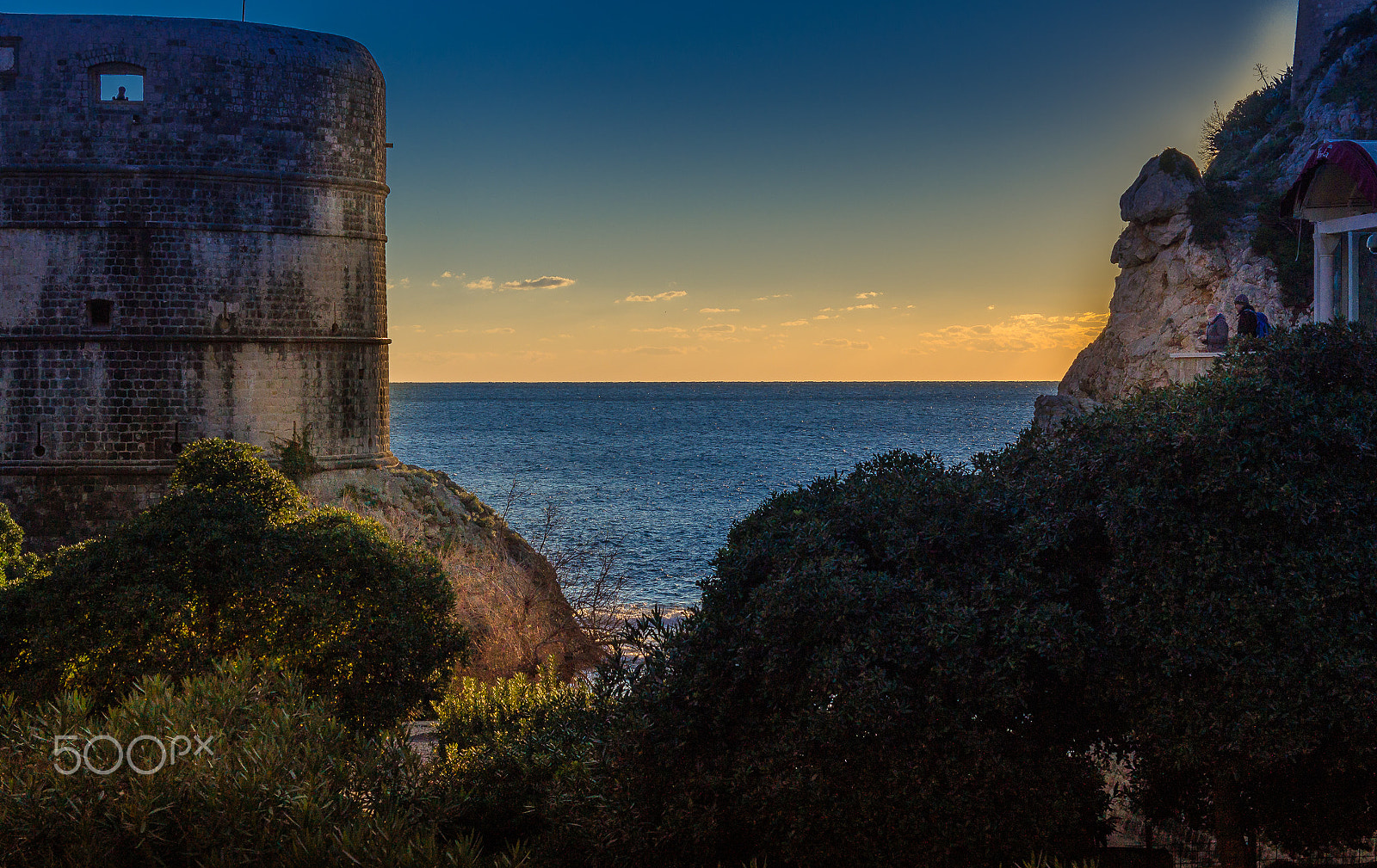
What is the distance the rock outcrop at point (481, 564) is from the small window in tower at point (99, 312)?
16.1 ft

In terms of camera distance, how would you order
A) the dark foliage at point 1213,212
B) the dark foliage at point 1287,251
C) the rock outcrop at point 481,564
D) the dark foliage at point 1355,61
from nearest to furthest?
the rock outcrop at point 481,564
the dark foliage at point 1287,251
the dark foliage at point 1213,212
the dark foliage at point 1355,61

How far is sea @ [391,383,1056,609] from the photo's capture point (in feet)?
132

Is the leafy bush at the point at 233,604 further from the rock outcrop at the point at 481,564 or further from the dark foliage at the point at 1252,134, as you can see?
the dark foliage at the point at 1252,134

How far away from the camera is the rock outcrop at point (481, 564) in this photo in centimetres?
Result: 1942

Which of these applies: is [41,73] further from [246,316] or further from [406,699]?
[406,699]

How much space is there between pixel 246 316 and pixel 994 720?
57.9 ft

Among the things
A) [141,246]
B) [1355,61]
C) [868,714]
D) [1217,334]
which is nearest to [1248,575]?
[868,714]

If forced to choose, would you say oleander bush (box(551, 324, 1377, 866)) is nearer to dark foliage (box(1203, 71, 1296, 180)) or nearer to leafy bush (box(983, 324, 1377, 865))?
leafy bush (box(983, 324, 1377, 865))

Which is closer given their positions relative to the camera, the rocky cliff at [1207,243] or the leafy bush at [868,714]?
the leafy bush at [868,714]

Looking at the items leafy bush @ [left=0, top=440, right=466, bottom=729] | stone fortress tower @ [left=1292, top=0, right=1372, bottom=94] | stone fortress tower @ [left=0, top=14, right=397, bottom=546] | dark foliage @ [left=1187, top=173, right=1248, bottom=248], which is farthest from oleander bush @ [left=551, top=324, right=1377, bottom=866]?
stone fortress tower @ [left=1292, top=0, right=1372, bottom=94]

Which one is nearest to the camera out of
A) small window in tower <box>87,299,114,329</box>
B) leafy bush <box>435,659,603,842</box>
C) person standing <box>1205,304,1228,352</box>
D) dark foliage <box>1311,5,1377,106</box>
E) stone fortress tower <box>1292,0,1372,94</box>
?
leafy bush <box>435,659,603,842</box>

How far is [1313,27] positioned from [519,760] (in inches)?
1586

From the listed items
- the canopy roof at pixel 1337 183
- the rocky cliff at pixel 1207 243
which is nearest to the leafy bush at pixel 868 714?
the canopy roof at pixel 1337 183

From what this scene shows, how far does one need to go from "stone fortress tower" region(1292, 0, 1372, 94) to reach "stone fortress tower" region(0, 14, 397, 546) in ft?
110
